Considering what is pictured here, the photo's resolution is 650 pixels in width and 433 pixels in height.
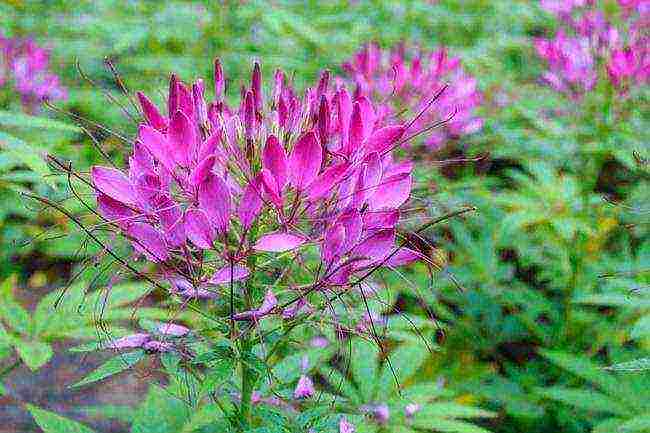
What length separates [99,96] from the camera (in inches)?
129

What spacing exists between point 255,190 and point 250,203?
0.02 meters

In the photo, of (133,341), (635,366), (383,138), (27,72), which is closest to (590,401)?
(635,366)

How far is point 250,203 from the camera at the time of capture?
1.04 meters

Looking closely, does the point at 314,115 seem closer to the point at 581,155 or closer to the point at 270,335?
the point at 270,335

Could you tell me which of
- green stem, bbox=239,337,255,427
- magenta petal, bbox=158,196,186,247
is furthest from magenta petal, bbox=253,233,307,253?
green stem, bbox=239,337,255,427

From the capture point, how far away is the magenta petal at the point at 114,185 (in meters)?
1.07

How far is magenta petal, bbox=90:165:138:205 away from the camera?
1072 millimetres

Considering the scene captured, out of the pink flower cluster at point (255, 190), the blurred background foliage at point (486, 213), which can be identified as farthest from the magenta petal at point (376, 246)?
the blurred background foliage at point (486, 213)

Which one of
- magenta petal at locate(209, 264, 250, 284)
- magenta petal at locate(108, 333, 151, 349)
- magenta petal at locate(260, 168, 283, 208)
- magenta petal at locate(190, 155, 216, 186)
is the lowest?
magenta petal at locate(108, 333, 151, 349)

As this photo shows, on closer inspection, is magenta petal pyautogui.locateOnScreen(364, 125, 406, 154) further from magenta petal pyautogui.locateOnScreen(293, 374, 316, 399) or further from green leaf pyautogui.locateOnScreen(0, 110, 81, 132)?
green leaf pyautogui.locateOnScreen(0, 110, 81, 132)

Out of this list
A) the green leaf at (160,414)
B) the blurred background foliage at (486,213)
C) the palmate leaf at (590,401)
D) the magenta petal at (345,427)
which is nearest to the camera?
the magenta petal at (345,427)

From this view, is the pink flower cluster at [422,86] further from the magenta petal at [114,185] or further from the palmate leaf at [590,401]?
the magenta petal at [114,185]

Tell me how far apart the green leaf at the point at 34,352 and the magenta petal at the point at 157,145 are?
569mm

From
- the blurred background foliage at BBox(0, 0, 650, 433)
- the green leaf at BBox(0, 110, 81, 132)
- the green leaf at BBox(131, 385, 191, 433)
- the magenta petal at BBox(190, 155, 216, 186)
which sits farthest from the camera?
the blurred background foliage at BBox(0, 0, 650, 433)
